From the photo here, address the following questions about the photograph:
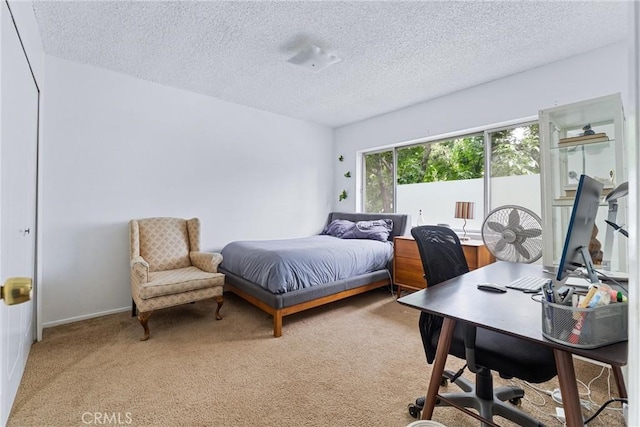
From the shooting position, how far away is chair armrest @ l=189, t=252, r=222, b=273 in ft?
9.21

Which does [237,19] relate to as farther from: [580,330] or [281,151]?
[580,330]

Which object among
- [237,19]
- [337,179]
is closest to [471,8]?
[237,19]

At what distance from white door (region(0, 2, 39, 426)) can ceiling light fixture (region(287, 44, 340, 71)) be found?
5.87ft

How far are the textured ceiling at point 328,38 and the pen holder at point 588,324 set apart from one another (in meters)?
2.06

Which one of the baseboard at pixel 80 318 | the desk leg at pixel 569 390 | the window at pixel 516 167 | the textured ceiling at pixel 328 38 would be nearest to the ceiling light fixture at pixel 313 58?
the textured ceiling at pixel 328 38

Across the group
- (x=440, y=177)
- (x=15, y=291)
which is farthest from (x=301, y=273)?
(x=440, y=177)

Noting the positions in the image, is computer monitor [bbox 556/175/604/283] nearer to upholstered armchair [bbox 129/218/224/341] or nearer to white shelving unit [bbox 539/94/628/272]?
white shelving unit [bbox 539/94/628/272]

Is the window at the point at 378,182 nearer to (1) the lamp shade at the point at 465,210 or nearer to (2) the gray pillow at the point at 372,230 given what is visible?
(2) the gray pillow at the point at 372,230

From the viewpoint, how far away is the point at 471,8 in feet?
6.66

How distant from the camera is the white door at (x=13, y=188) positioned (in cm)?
130

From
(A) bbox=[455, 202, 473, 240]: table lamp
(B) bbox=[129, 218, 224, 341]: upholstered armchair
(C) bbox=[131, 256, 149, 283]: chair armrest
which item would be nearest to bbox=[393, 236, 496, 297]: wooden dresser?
(A) bbox=[455, 202, 473, 240]: table lamp

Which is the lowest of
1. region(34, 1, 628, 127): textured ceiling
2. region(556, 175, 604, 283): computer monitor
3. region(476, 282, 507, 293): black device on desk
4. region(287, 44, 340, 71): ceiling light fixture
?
region(476, 282, 507, 293): black device on desk

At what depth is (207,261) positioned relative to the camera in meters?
2.87

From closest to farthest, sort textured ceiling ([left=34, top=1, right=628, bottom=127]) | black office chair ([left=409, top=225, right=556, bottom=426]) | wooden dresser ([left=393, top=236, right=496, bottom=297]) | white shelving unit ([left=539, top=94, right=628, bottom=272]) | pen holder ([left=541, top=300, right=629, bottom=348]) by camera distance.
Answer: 1. pen holder ([left=541, top=300, right=629, bottom=348])
2. black office chair ([left=409, top=225, right=556, bottom=426])
3. white shelving unit ([left=539, top=94, right=628, bottom=272])
4. textured ceiling ([left=34, top=1, right=628, bottom=127])
5. wooden dresser ([left=393, top=236, right=496, bottom=297])
